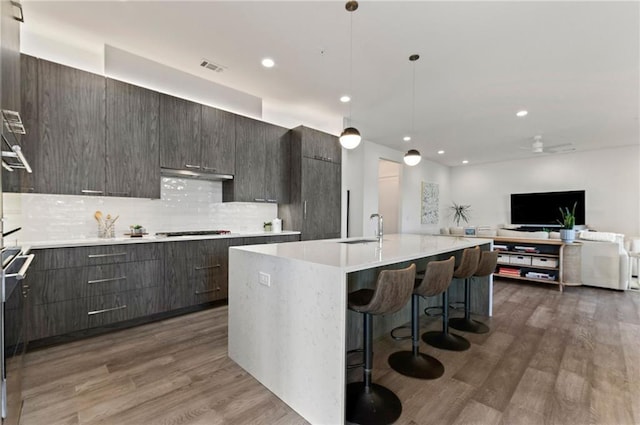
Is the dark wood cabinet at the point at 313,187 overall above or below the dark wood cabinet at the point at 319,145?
below

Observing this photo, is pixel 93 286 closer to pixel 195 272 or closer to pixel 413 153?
pixel 195 272

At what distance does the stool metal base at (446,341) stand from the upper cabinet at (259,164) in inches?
113

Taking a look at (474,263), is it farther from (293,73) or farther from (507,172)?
(507,172)

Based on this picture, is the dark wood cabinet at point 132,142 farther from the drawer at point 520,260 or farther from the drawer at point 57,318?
the drawer at point 520,260

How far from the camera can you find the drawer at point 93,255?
2.47m

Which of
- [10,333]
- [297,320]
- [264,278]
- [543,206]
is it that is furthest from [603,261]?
[10,333]

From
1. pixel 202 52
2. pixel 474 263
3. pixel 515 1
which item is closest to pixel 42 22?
pixel 202 52

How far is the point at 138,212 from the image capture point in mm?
3449

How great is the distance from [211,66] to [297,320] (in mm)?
3114

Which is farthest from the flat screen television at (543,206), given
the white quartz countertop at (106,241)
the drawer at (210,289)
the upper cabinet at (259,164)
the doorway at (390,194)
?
the drawer at (210,289)

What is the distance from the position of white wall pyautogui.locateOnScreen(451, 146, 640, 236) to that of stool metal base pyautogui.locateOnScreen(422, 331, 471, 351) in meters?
7.25

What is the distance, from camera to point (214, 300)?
11.8 feet

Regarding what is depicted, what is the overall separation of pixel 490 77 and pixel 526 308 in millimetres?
2954

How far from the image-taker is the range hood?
136 inches
